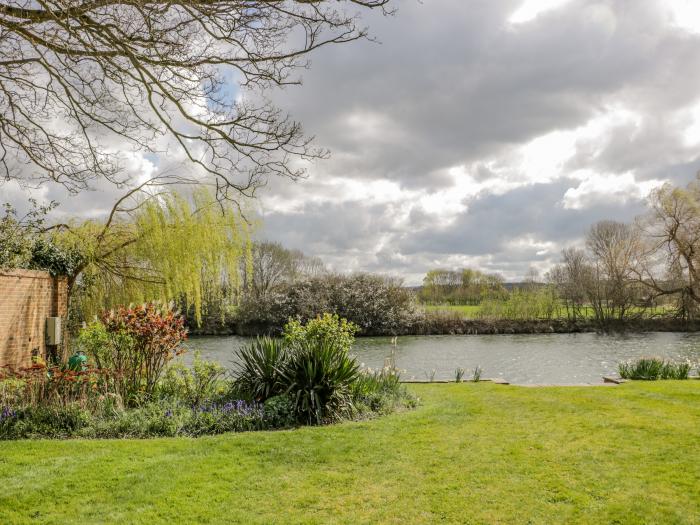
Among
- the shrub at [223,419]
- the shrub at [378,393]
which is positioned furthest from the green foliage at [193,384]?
the shrub at [378,393]

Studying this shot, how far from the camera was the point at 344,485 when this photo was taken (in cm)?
484

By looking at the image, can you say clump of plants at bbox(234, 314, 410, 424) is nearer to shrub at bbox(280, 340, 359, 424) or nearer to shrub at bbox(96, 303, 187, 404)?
shrub at bbox(280, 340, 359, 424)

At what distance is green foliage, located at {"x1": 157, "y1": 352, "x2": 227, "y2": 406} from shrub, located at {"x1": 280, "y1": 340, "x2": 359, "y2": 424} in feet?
3.81

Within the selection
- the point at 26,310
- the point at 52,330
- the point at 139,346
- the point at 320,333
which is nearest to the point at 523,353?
the point at 320,333

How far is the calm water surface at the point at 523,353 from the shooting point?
1681cm

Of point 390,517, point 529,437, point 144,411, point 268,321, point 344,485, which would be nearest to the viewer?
point 390,517

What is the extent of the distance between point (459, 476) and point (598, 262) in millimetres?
35417

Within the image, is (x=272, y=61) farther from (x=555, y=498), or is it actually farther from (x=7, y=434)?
(x=7, y=434)

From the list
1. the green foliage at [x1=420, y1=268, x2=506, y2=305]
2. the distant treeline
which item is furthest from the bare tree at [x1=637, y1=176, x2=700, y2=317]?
the green foliage at [x1=420, y1=268, x2=506, y2=305]

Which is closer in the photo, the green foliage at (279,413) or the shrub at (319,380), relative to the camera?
the green foliage at (279,413)

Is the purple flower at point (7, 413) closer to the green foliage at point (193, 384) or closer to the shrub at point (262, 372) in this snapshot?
the green foliage at point (193, 384)

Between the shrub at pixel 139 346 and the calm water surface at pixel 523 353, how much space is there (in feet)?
13.1

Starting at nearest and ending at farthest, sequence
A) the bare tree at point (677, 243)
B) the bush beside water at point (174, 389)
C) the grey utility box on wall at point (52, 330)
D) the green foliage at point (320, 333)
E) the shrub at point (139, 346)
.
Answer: the bush beside water at point (174, 389)
the shrub at point (139, 346)
the green foliage at point (320, 333)
the grey utility box on wall at point (52, 330)
the bare tree at point (677, 243)

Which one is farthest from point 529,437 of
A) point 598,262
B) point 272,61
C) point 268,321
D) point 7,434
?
point 598,262
